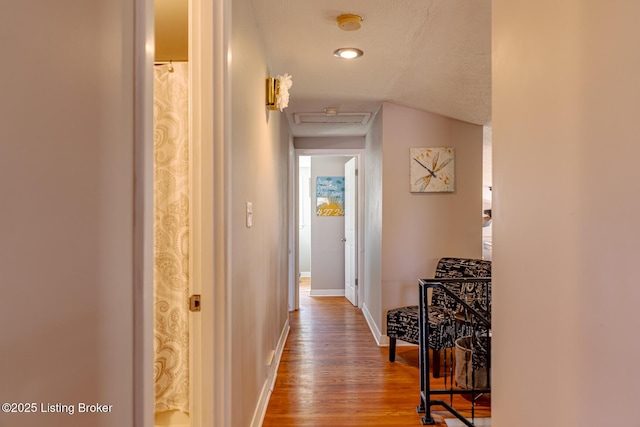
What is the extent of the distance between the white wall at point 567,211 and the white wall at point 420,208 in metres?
2.42

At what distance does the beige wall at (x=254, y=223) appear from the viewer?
1.67 metres

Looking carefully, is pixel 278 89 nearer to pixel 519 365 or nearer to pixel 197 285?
pixel 197 285

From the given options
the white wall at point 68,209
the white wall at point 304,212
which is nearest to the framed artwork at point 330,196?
the white wall at point 304,212

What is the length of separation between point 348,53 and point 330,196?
3.73 meters

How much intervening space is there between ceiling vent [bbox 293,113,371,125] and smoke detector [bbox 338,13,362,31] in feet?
6.33

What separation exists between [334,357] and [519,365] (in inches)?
97.3

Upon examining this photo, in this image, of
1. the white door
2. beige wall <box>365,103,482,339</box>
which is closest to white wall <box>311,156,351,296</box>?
the white door

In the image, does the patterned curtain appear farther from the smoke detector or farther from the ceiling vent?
the ceiling vent

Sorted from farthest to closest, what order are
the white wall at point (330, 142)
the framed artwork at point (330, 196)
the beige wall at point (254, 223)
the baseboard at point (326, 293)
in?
1. the framed artwork at point (330, 196)
2. the baseboard at point (326, 293)
3. the white wall at point (330, 142)
4. the beige wall at point (254, 223)

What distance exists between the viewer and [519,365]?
1.15 m

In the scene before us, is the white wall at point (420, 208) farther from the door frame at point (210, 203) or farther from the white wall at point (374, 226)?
the door frame at point (210, 203)

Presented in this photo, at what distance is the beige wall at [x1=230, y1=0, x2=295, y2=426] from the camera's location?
1.67m

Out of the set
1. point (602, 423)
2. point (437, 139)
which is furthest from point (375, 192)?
point (602, 423)

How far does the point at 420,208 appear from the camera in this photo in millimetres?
3766
